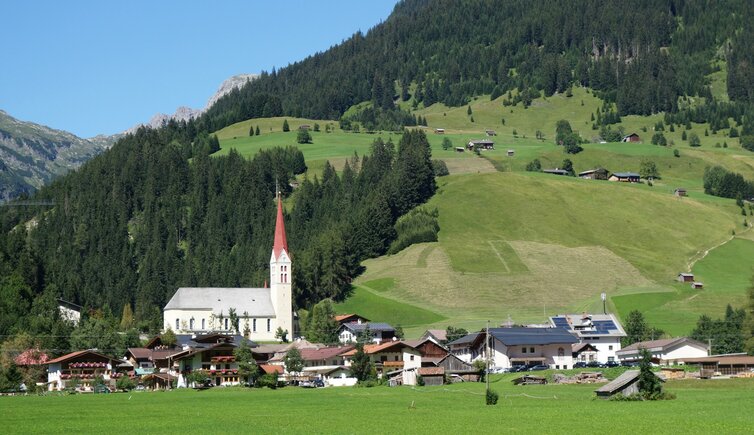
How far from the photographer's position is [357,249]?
171 meters

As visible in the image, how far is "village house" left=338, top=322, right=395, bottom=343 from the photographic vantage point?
440 ft

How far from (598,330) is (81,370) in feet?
184

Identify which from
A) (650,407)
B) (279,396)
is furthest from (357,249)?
(650,407)

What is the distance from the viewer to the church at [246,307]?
153 metres

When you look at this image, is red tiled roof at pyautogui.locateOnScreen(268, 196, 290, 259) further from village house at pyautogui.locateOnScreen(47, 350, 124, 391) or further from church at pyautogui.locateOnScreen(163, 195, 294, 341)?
village house at pyautogui.locateOnScreen(47, 350, 124, 391)

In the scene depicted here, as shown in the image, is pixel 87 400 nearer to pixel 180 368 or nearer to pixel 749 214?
pixel 180 368

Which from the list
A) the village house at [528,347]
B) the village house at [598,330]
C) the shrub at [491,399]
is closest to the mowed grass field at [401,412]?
the shrub at [491,399]

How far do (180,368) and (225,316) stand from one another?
1862 inches

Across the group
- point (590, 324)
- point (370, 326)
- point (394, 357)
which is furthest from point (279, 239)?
point (394, 357)

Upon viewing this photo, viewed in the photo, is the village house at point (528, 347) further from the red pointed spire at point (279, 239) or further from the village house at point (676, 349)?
the red pointed spire at point (279, 239)

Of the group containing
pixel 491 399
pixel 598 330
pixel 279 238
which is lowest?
pixel 491 399

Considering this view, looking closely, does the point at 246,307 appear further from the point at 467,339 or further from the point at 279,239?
the point at 467,339

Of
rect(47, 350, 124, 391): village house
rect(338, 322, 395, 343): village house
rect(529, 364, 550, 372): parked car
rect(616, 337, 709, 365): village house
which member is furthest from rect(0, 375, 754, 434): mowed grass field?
rect(338, 322, 395, 343): village house

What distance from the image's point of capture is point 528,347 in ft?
375
